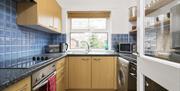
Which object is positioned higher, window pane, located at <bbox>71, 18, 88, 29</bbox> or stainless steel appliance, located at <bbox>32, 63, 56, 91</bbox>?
window pane, located at <bbox>71, 18, 88, 29</bbox>

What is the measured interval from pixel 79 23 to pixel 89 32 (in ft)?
1.05

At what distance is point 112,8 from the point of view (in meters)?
4.38

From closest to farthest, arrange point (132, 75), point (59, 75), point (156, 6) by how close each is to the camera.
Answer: point (156, 6), point (132, 75), point (59, 75)

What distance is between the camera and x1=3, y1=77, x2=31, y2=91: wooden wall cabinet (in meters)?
1.16

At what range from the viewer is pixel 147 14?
4.50 ft

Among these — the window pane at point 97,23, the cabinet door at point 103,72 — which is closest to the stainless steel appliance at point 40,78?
the cabinet door at point 103,72

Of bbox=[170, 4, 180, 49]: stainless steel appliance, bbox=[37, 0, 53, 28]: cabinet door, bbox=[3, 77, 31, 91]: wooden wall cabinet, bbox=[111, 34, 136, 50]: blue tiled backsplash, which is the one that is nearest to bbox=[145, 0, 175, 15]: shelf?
bbox=[170, 4, 180, 49]: stainless steel appliance

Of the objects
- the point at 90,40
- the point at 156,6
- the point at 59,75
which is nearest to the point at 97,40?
the point at 90,40

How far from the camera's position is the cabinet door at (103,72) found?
3.76m

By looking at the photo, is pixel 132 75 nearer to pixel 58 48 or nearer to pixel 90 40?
pixel 58 48

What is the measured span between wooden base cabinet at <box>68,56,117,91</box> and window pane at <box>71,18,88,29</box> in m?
1.08

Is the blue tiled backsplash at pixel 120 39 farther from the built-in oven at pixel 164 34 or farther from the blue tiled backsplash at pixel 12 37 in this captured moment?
the built-in oven at pixel 164 34

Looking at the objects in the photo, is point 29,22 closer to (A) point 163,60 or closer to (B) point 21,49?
(B) point 21,49

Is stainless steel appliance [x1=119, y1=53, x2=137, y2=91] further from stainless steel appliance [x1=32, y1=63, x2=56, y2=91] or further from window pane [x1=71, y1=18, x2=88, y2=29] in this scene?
window pane [x1=71, y1=18, x2=88, y2=29]
